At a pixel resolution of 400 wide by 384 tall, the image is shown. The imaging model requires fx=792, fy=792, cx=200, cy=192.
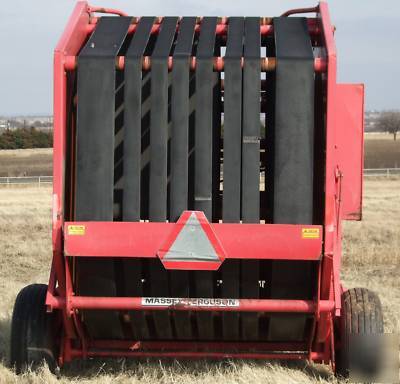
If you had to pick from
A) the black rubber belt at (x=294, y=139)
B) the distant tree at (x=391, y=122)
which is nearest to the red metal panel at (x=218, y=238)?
the black rubber belt at (x=294, y=139)

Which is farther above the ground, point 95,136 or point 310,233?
point 95,136

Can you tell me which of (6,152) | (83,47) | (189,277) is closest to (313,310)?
(189,277)

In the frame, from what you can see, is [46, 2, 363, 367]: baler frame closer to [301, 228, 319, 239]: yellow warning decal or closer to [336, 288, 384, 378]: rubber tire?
[301, 228, 319, 239]: yellow warning decal

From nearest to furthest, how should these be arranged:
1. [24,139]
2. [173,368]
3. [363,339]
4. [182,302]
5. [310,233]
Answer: [310,233] < [182,302] < [363,339] < [173,368] < [24,139]

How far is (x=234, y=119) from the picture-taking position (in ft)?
15.7

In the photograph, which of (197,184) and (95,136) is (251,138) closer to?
(197,184)

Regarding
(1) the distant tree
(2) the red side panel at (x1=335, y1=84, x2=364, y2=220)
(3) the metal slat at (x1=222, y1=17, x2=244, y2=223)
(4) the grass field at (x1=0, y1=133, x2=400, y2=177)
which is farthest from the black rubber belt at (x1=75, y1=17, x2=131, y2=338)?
(1) the distant tree

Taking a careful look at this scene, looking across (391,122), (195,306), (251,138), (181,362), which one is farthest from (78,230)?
(391,122)

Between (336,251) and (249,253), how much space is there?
2.02ft

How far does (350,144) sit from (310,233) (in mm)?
1086

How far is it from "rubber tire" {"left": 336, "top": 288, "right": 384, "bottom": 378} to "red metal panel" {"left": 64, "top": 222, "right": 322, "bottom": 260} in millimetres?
806

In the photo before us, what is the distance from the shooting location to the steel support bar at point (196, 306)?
480 centimetres

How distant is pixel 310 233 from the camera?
464 cm

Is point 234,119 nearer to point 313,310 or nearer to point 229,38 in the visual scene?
point 229,38
